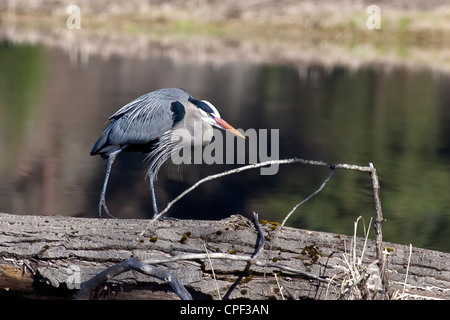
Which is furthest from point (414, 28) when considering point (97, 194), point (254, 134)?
point (97, 194)

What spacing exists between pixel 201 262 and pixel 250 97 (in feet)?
33.8

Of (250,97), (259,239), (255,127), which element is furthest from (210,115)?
(250,97)

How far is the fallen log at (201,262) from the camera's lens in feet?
11.3

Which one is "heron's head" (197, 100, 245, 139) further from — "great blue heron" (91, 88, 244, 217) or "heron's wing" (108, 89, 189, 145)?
"heron's wing" (108, 89, 189, 145)

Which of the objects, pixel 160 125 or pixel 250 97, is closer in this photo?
pixel 160 125

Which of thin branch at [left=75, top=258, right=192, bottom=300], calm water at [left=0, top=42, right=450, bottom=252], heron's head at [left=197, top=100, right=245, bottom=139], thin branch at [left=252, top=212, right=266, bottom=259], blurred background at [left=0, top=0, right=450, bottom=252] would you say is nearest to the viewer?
thin branch at [left=75, top=258, right=192, bottom=300]

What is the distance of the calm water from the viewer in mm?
6449

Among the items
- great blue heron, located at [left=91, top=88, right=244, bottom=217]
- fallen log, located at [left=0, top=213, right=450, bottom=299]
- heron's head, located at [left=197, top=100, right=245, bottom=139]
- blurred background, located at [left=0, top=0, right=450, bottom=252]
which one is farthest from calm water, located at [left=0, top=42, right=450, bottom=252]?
fallen log, located at [left=0, top=213, right=450, bottom=299]

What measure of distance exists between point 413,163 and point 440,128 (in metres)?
2.69

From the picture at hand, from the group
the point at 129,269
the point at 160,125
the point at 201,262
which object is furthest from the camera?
the point at 160,125

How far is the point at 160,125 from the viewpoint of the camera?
452 centimetres

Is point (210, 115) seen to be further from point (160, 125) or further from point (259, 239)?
point (259, 239)

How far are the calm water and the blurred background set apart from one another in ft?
0.10

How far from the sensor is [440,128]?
11039 millimetres
